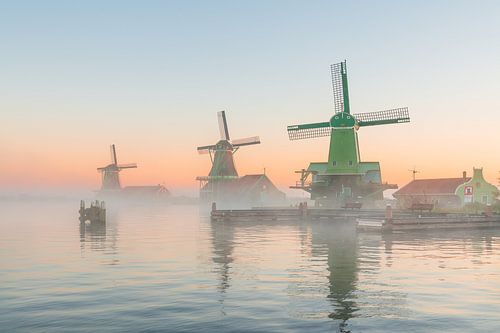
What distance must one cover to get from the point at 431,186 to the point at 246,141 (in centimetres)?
3760

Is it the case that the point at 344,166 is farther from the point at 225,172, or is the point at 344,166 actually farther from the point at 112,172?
the point at 112,172

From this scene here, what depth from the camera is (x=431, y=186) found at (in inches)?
3098

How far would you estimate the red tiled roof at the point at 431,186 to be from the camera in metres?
75.2

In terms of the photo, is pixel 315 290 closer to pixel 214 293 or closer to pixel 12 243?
pixel 214 293

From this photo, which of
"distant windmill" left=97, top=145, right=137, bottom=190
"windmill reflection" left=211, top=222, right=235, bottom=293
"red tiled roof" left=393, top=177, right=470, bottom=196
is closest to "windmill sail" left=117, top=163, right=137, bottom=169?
"distant windmill" left=97, top=145, right=137, bottom=190

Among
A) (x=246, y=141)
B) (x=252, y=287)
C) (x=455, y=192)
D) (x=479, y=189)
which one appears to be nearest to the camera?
(x=252, y=287)

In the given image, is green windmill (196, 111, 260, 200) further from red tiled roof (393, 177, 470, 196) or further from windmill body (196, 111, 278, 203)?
red tiled roof (393, 177, 470, 196)

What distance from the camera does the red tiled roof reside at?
75.2 meters

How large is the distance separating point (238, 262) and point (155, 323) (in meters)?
12.8

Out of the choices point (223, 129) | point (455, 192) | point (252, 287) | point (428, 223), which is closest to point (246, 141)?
point (223, 129)

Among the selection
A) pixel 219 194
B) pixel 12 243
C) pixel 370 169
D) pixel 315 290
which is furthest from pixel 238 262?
pixel 219 194

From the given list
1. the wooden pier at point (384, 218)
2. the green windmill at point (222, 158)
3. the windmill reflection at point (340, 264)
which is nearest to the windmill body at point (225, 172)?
the green windmill at point (222, 158)

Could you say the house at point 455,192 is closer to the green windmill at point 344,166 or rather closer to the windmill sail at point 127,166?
the green windmill at point 344,166

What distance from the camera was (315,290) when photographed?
63.6ft
